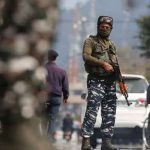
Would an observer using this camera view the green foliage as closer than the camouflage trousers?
No

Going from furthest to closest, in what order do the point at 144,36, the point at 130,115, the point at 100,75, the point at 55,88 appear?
the point at 144,36 < the point at 130,115 < the point at 55,88 < the point at 100,75

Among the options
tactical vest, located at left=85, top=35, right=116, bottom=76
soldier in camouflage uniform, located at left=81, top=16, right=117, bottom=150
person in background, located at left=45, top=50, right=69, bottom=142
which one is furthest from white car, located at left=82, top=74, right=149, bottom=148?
tactical vest, located at left=85, top=35, right=116, bottom=76

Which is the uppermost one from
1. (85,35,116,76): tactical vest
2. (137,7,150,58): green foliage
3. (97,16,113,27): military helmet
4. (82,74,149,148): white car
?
(97,16,113,27): military helmet

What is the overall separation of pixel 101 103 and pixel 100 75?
0.47 meters

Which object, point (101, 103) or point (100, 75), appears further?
point (101, 103)

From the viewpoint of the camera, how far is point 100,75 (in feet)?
32.6

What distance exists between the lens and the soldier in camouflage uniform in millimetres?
9938

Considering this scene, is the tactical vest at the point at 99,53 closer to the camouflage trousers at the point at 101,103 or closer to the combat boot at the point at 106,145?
the camouflage trousers at the point at 101,103

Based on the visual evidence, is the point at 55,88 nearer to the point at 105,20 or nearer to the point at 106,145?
the point at 106,145

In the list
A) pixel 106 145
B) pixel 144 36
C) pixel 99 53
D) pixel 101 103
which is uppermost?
pixel 99 53

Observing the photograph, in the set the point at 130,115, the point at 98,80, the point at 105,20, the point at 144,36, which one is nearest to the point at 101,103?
the point at 98,80

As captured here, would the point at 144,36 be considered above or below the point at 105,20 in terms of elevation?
below

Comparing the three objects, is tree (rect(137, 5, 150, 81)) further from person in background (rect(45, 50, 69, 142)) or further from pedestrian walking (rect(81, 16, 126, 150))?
pedestrian walking (rect(81, 16, 126, 150))

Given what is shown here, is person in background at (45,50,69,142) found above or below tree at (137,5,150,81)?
above
